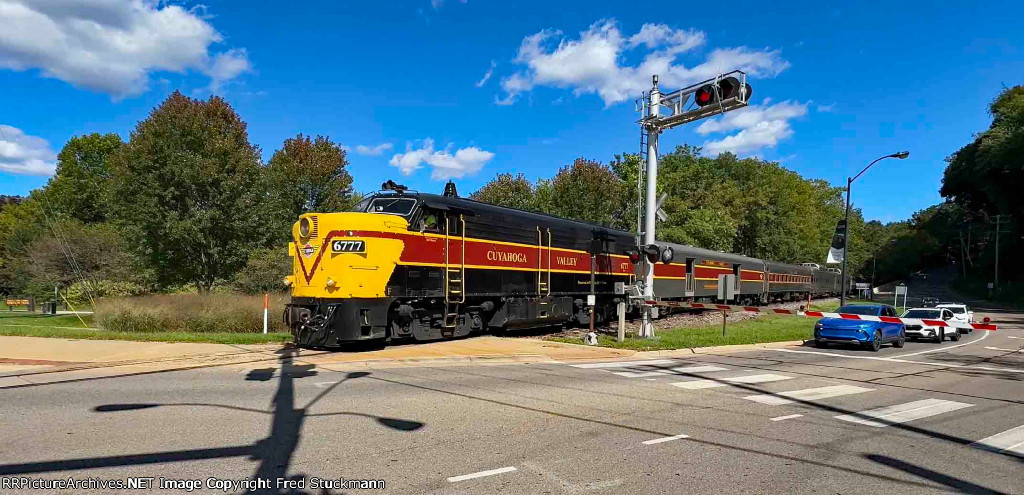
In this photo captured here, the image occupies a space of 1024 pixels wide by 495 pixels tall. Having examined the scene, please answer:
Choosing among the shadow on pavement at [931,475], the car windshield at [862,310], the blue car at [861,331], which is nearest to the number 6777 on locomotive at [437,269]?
the blue car at [861,331]

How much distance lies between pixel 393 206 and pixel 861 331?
1381 centimetres

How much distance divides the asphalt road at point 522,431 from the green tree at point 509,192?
39.4m

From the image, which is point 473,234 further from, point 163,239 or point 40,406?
point 163,239

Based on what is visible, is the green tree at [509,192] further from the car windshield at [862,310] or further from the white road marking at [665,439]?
the white road marking at [665,439]

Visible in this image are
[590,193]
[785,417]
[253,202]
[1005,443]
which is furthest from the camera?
[590,193]

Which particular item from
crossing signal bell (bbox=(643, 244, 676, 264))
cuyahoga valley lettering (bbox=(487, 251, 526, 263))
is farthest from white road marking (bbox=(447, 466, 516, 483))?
crossing signal bell (bbox=(643, 244, 676, 264))

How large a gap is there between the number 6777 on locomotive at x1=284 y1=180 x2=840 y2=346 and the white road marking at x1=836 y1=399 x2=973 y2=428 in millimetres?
7624

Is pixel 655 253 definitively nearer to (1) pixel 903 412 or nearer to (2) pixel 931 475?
(1) pixel 903 412

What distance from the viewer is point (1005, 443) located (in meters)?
6.99

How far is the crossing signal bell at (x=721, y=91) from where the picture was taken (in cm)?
1527

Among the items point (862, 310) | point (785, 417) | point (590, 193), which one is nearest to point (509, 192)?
point (590, 193)

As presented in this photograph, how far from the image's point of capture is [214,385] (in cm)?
939

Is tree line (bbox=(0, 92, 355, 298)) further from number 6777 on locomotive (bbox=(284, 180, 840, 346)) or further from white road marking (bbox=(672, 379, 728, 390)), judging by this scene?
white road marking (bbox=(672, 379, 728, 390))

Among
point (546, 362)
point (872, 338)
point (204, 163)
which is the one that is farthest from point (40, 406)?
point (204, 163)
